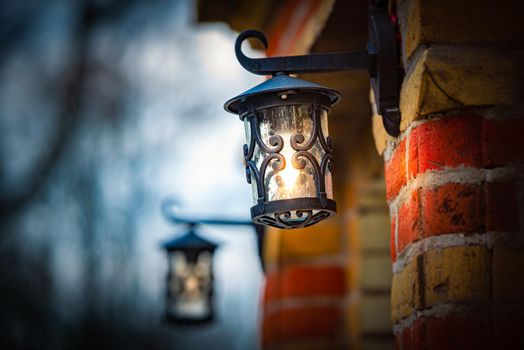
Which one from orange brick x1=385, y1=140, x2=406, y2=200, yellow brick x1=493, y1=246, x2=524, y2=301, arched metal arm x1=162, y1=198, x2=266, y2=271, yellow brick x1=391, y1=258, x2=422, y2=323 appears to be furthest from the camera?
arched metal arm x1=162, y1=198, x2=266, y2=271

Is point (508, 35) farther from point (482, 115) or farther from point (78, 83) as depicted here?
point (78, 83)

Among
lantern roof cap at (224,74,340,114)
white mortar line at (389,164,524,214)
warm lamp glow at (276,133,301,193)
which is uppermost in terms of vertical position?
lantern roof cap at (224,74,340,114)

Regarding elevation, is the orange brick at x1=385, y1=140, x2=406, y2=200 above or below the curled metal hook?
below

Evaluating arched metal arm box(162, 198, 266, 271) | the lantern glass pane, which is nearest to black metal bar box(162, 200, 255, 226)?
arched metal arm box(162, 198, 266, 271)

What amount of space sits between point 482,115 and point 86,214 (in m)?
7.51

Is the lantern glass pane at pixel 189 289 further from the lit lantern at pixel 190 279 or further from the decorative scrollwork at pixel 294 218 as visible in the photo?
the decorative scrollwork at pixel 294 218

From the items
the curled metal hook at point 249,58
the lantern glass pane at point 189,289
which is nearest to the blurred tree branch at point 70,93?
the lantern glass pane at point 189,289

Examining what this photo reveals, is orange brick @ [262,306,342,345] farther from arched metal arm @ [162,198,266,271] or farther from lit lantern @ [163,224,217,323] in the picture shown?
lit lantern @ [163,224,217,323]

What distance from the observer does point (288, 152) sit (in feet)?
6.97

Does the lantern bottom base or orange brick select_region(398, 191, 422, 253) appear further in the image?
the lantern bottom base

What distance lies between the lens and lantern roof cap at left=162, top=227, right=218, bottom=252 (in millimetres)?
4641

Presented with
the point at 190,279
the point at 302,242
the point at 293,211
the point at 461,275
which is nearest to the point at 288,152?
the point at 293,211

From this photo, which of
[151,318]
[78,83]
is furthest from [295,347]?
[151,318]

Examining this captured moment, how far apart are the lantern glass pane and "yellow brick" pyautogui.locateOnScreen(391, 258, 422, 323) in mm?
2814
